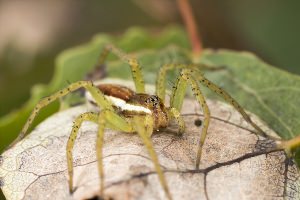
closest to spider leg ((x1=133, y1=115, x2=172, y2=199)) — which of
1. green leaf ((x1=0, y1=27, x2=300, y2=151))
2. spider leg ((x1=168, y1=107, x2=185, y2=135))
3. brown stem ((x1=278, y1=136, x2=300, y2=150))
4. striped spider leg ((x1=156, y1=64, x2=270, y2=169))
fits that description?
spider leg ((x1=168, y1=107, x2=185, y2=135))

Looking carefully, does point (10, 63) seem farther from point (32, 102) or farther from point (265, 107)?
point (265, 107)

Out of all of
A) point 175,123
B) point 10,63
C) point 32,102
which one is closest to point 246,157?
point 175,123

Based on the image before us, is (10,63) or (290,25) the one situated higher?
(290,25)

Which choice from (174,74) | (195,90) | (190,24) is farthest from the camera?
(190,24)

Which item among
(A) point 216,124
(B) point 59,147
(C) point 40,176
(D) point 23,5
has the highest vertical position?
(D) point 23,5

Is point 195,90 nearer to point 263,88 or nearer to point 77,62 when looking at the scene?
point 263,88

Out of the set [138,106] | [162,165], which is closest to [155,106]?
[138,106]

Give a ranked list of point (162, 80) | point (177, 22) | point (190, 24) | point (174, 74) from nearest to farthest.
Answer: point (162, 80) → point (174, 74) → point (190, 24) → point (177, 22)
